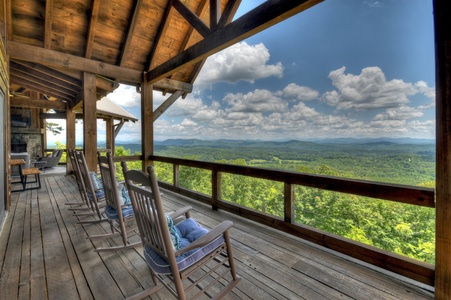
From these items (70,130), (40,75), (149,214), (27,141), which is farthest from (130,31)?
(27,141)

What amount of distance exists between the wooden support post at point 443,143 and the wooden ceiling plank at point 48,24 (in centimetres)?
493

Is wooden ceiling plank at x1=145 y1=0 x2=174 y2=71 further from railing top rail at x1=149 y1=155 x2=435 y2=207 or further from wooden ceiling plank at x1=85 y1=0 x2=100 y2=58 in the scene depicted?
railing top rail at x1=149 y1=155 x2=435 y2=207

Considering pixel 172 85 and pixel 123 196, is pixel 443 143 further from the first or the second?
pixel 172 85

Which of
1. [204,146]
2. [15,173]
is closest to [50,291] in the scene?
[15,173]

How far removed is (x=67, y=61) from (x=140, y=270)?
4.35 m

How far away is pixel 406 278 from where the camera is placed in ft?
6.00

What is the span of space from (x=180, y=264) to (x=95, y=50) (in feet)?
16.1

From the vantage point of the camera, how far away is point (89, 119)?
4.64 meters

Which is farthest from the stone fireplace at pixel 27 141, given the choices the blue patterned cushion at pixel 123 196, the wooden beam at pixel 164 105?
the blue patterned cushion at pixel 123 196

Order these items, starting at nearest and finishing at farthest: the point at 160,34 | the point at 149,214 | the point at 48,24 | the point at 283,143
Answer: the point at 149,214 < the point at 48,24 < the point at 160,34 < the point at 283,143

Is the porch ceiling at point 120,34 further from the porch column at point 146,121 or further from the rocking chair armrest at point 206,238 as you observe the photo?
the rocking chair armrest at point 206,238

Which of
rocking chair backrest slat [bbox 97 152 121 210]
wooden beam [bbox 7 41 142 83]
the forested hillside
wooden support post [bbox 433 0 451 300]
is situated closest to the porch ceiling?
wooden beam [bbox 7 41 142 83]

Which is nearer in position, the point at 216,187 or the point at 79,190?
the point at 79,190

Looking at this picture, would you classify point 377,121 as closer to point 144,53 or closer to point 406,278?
point 406,278
